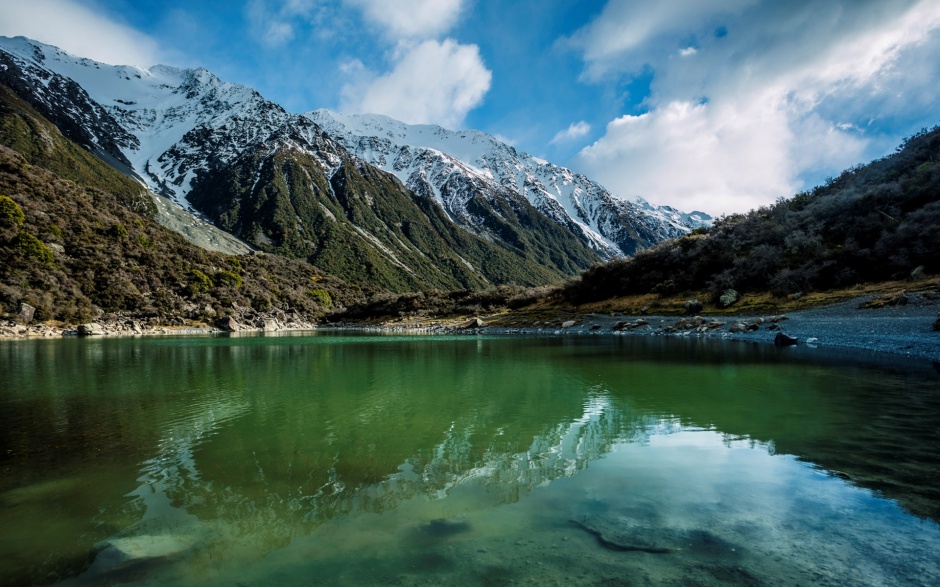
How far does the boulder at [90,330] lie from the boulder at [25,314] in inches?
222

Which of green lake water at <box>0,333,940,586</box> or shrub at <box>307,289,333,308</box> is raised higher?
shrub at <box>307,289,333,308</box>

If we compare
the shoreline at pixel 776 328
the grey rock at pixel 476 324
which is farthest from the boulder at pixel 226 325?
the grey rock at pixel 476 324

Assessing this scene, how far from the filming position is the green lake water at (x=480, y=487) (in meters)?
4.46

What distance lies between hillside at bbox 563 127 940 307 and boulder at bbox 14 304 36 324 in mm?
75456

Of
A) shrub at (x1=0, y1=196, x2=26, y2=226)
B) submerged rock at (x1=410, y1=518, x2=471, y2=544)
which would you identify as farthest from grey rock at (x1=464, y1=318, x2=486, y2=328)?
shrub at (x1=0, y1=196, x2=26, y2=226)

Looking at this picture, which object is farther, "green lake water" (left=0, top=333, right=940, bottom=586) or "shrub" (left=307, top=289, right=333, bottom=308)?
"shrub" (left=307, top=289, right=333, bottom=308)

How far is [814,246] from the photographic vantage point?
47.4m

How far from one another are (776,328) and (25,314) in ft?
278

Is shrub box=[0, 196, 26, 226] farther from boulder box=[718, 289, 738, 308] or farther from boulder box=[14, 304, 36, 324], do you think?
boulder box=[718, 289, 738, 308]

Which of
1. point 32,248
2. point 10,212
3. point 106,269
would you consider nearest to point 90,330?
point 32,248

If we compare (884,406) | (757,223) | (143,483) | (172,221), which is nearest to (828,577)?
(143,483)

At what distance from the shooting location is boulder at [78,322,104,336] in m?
59.0

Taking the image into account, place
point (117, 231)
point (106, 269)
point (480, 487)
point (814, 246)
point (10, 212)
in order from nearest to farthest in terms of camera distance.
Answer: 1. point (480, 487)
2. point (814, 246)
3. point (10, 212)
4. point (106, 269)
5. point (117, 231)

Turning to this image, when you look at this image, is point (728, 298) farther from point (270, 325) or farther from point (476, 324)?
point (270, 325)
